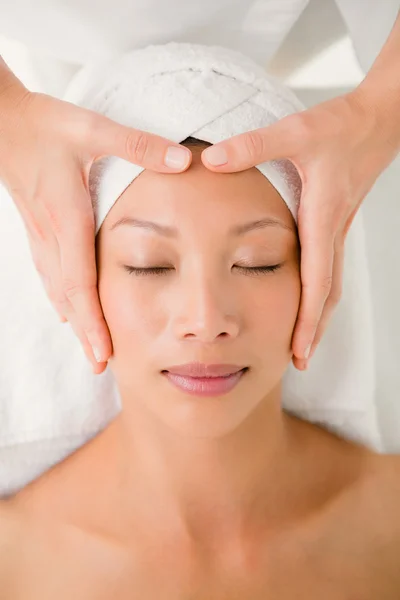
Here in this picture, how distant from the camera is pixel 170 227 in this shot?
3.71 feet

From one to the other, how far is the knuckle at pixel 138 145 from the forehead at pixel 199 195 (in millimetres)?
53

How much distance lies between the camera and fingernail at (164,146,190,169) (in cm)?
112

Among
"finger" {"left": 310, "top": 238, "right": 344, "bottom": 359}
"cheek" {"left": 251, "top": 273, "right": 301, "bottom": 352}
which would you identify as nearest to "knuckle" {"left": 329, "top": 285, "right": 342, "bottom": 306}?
"finger" {"left": 310, "top": 238, "right": 344, "bottom": 359}

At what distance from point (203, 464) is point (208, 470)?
2cm

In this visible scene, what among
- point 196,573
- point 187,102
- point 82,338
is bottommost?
point 196,573

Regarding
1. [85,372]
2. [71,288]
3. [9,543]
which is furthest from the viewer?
[85,372]

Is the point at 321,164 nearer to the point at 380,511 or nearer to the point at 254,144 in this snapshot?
the point at 254,144

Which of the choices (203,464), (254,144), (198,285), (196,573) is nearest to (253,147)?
(254,144)

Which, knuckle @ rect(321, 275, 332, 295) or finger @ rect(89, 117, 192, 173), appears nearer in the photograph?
finger @ rect(89, 117, 192, 173)

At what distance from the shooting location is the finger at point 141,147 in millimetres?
1112

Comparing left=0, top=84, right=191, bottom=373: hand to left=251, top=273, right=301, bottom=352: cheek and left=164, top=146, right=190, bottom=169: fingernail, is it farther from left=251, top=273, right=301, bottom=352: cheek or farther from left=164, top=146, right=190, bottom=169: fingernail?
left=251, top=273, right=301, bottom=352: cheek

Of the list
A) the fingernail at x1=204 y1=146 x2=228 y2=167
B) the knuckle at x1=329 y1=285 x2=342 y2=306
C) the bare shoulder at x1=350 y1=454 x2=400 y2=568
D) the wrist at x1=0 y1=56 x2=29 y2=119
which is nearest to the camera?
the fingernail at x1=204 y1=146 x2=228 y2=167

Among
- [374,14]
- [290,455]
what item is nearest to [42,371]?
[290,455]

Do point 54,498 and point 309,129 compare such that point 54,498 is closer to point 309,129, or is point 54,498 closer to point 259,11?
point 309,129
